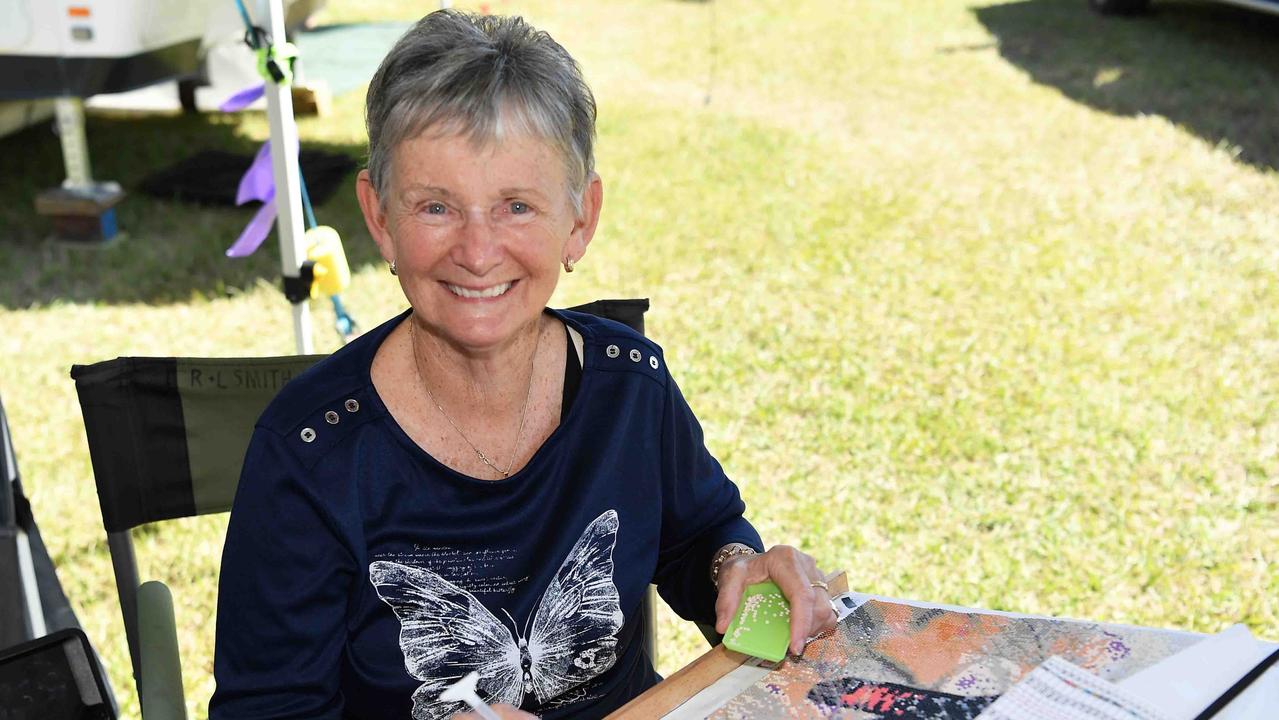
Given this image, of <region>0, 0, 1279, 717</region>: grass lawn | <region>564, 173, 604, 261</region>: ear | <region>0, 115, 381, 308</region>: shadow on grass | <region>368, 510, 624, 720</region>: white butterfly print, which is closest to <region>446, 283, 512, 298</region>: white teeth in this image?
<region>564, 173, 604, 261</region>: ear

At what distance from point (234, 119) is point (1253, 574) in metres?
6.74

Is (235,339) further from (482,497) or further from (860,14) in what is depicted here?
(860,14)

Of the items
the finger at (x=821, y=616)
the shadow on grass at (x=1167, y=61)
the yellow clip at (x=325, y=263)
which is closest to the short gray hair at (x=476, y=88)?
the finger at (x=821, y=616)

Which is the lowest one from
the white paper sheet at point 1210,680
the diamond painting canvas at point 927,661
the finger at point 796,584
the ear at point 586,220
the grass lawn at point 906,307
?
the grass lawn at point 906,307

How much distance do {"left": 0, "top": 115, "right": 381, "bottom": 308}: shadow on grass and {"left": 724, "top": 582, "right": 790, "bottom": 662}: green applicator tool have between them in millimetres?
4033

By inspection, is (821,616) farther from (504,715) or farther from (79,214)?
(79,214)

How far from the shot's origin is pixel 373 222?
5.02 feet

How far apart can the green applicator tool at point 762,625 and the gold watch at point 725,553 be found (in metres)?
0.13

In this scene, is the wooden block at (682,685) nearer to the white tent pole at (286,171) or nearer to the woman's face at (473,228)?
the woman's face at (473,228)

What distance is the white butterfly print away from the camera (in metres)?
1.51

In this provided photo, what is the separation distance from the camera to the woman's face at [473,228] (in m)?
1.39

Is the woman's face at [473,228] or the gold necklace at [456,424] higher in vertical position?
the woman's face at [473,228]

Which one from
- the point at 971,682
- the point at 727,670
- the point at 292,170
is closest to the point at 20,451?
the point at 292,170

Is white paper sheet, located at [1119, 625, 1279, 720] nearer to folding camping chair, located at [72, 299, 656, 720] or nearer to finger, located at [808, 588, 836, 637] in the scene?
finger, located at [808, 588, 836, 637]
